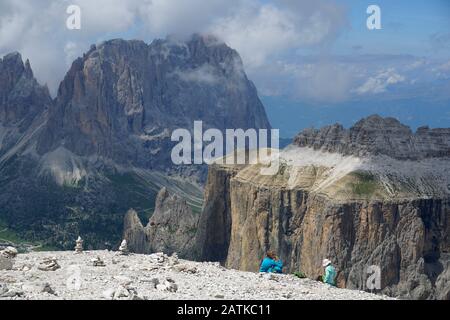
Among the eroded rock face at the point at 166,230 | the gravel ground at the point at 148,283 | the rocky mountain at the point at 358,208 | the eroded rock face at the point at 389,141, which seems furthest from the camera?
the eroded rock face at the point at 166,230

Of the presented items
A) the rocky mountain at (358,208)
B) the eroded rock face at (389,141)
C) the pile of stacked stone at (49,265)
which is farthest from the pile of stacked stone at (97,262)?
the eroded rock face at (389,141)

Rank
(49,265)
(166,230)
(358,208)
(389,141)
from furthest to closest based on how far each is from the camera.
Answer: (166,230) → (389,141) → (358,208) → (49,265)

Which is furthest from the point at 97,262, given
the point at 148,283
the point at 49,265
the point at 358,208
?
the point at 358,208

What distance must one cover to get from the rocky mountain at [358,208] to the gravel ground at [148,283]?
67.0m

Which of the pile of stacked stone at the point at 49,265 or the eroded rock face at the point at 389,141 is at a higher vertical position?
the eroded rock face at the point at 389,141

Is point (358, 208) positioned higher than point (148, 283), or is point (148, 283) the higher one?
point (148, 283)

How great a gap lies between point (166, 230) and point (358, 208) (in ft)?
233

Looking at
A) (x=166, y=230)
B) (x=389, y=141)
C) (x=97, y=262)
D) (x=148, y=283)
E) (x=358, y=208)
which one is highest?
(x=389, y=141)

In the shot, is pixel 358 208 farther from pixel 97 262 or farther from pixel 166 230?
pixel 97 262

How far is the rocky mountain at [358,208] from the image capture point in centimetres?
11594

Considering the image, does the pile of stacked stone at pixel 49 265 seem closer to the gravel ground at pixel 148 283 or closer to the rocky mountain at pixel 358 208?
the gravel ground at pixel 148 283

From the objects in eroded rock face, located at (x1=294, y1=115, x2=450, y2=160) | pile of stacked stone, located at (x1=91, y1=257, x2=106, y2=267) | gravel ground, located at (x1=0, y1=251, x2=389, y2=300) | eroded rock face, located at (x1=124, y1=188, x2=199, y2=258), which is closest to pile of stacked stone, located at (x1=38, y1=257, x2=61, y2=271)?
gravel ground, located at (x1=0, y1=251, x2=389, y2=300)

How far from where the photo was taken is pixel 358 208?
4675 inches

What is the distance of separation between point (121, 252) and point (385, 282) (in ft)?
Result: 229
